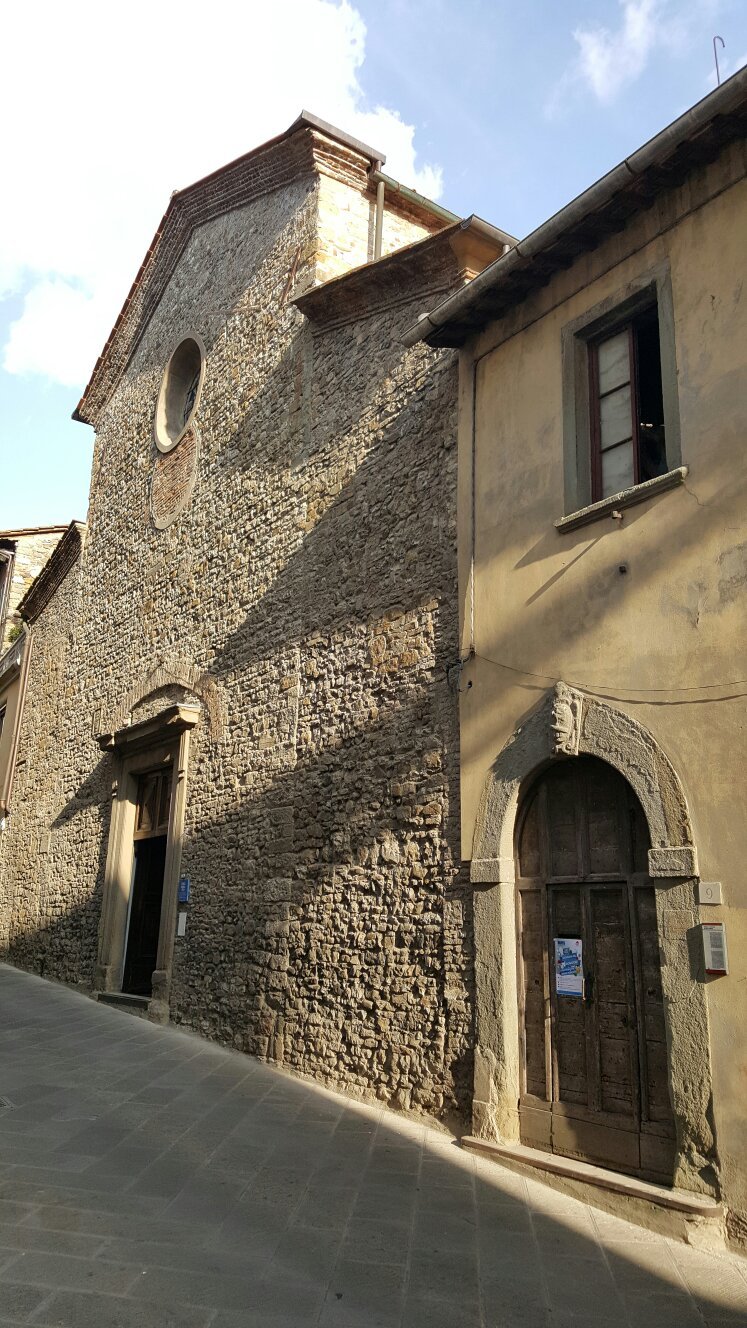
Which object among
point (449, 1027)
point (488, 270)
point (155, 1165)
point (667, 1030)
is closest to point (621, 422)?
point (488, 270)

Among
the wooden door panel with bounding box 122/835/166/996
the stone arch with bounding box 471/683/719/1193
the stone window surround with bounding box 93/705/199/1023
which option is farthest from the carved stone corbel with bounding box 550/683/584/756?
the wooden door panel with bounding box 122/835/166/996

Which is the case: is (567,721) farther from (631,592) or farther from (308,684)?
(308,684)

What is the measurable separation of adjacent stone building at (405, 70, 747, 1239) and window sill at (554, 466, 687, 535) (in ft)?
0.05

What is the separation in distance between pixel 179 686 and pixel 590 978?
20.0ft

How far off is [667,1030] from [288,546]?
215 inches

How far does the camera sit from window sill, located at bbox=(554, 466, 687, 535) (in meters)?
4.88

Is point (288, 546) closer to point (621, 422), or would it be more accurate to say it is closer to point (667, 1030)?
point (621, 422)

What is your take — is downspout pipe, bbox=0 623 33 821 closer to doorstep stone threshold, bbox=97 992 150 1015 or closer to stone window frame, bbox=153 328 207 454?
stone window frame, bbox=153 328 207 454

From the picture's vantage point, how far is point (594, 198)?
5387 millimetres

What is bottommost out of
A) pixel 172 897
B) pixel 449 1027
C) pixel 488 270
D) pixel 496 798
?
pixel 449 1027

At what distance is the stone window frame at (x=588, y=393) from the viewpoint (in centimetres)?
502

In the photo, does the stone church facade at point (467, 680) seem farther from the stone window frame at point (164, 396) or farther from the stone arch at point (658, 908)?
the stone window frame at point (164, 396)

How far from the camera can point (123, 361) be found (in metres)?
13.6

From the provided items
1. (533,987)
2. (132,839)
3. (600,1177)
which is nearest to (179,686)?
(132,839)
